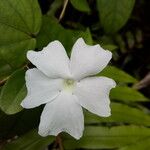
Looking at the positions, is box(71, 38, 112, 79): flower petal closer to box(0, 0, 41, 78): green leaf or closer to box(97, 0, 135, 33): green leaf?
box(0, 0, 41, 78): green leaf

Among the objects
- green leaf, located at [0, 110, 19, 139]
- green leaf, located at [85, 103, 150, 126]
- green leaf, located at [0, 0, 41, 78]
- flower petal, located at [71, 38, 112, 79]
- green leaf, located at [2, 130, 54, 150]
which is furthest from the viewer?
green leaf, located at [85, 103, 150, 126]

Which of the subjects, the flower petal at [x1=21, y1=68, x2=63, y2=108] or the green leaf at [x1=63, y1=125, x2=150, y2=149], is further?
the green leaf at [x1=63, y1=125, x2=150, y2=149]

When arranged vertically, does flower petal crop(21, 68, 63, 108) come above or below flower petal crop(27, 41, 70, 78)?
below

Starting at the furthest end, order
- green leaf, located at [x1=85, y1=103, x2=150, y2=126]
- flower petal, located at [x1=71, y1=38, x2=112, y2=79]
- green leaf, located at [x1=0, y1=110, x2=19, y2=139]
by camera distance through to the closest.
Result: 1. green leaf, located at [x1=85, y1=103, x2=150, y2=126]
2. green leaf, located at [x1=0, y1=110, x2=19, y2=139]
3. flower petal, located at [x1=71, y1=38, x2=112, y2=79]

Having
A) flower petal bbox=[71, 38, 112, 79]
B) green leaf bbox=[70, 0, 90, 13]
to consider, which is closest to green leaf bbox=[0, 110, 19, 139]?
flower petal bbox=[71, 38, 112, 79]

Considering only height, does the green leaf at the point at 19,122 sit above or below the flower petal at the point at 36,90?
below

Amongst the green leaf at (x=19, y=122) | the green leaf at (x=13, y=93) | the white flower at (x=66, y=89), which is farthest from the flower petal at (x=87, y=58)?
the green leaf at (x=19, y=122)

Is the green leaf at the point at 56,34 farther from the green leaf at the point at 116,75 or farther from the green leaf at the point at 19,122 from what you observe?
the green leaf at the point at 116,75
